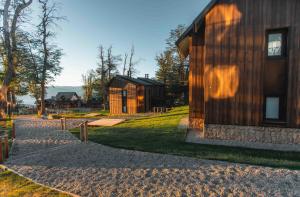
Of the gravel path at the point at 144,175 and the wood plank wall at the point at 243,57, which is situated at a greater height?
the wood plank wall at the point at 243,57

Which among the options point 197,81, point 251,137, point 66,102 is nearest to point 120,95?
point 197,81

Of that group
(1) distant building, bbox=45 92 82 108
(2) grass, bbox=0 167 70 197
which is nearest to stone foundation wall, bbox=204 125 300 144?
(2) grass, bbox=0 167 70 197

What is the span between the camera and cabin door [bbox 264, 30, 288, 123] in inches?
384

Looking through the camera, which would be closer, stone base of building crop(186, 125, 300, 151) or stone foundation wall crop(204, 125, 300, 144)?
stone base of building crop(186, 125, 300, 151)

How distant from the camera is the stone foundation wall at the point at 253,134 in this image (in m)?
9.59

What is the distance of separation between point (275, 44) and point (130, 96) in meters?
22.6

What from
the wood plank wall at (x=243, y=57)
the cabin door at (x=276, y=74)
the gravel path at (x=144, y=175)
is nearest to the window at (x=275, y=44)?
the cabin door at (x=276, y=74)

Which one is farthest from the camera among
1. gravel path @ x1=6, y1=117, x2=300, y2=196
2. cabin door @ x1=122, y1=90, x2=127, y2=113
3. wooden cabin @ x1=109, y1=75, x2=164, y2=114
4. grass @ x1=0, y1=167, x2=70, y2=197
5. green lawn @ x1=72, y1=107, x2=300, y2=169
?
cabin door @ x1=122, y1=90, x2=127, y2=113

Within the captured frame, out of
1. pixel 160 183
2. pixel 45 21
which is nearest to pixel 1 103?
pixel 45 21

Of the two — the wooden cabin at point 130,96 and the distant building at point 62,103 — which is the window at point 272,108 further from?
the distant building at point 62,103

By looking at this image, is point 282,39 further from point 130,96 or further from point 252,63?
point 130,96

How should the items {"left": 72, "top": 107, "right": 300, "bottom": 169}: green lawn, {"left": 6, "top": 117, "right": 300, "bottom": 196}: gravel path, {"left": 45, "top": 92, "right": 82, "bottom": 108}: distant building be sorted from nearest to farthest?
1. {"left": 6, "top": 117, "right": 300, "bottom": 196}: gravel path
2. {"left": 72, "top": 107, "right": 300, "bottom": 169}: green lawn
3. {"left": 45, "top": 92, "right": 82, "bottom": 108}: distant building

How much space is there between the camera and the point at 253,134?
10164 millimetres

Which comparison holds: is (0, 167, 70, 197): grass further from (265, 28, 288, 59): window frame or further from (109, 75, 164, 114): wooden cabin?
(109, 75, 164, 114): wooden cabin
